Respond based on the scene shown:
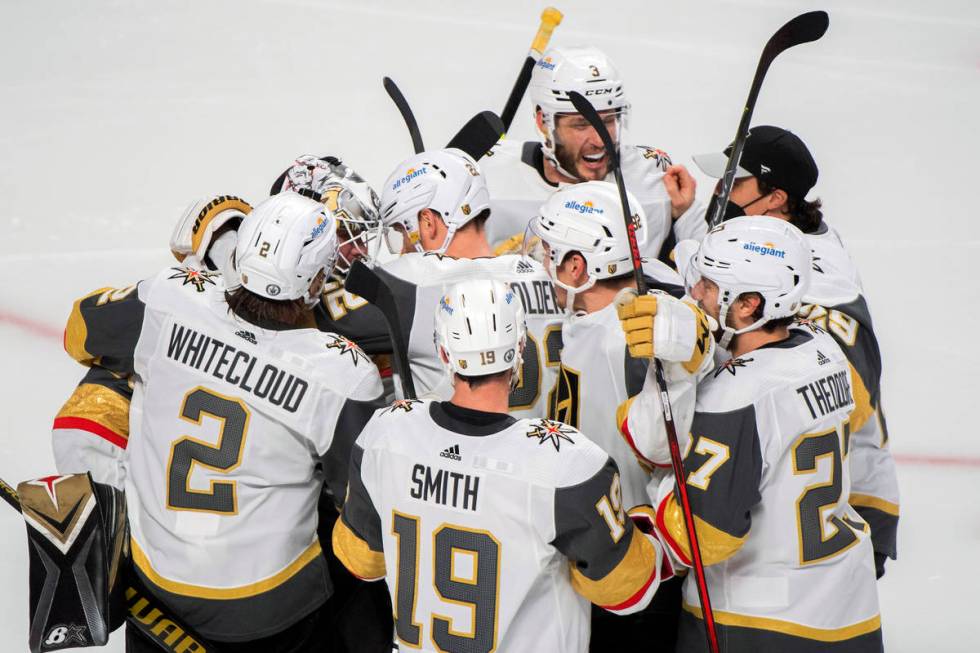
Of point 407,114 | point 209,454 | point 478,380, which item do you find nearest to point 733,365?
point 478,380

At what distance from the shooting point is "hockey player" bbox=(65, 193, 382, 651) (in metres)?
2.64

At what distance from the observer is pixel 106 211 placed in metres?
5.90

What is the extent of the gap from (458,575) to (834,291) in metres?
1.49

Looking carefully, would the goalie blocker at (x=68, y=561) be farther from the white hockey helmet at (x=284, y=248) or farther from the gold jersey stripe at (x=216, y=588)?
the white hockey helmet at (x=284, y=248)

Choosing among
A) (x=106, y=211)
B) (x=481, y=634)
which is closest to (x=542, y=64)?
(x=481, y=634)

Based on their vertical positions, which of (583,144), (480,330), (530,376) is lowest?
(530,376)

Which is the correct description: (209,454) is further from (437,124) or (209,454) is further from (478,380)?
(437,124)

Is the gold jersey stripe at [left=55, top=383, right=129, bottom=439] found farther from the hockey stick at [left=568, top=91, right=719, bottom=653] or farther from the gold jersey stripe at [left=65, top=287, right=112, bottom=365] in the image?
the hockey stick at [left=568, top=91, right=719, bottom=653]

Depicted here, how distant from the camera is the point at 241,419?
8.67 ft

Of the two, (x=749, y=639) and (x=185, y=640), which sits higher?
(x=749, y=639)

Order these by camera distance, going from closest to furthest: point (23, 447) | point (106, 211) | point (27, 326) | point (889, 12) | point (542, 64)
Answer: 1. point (542, 64)
2. point (23, 447)
3. point (27, 326)
4. point (106, 211)
5. point (889, 12)

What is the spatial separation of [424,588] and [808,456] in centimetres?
86

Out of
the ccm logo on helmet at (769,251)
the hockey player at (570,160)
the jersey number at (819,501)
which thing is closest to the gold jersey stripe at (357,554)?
the jersey number at (819,501)

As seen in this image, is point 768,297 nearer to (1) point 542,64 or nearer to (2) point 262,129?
(1) point 542,64
